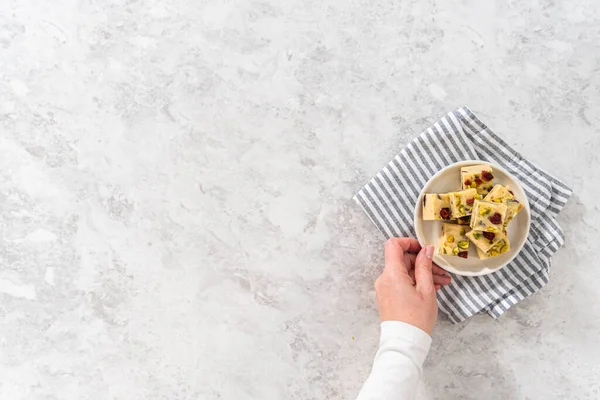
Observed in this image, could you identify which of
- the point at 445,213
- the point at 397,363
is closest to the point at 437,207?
the point at 445,213

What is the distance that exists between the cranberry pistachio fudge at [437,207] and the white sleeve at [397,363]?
19 cm

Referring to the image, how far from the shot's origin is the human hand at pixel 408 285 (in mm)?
986

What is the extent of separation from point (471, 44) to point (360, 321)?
0.54 meters

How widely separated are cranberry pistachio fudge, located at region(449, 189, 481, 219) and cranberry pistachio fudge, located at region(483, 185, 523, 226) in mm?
26

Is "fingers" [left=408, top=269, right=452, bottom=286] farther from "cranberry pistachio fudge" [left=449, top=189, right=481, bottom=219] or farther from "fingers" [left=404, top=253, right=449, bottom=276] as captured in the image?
"cranberry pistachio fudge" [left=449, top=189, right=481, bottom=219]

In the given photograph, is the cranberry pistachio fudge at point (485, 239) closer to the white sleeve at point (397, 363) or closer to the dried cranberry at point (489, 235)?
the dried cranberry at point (489, 235)

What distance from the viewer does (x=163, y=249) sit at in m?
1.10

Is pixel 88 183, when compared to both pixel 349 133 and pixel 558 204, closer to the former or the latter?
A: pixel 349 133

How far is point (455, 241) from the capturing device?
3.26ft

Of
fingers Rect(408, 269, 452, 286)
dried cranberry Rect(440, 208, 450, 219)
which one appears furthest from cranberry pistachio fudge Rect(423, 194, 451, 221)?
fingers Rect(408, 269, 452, 286)

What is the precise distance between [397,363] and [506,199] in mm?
321

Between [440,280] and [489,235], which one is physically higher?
[489,235]

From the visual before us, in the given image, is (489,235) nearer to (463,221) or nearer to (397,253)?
(463,221)

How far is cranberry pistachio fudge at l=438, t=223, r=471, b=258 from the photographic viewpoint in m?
0.99
